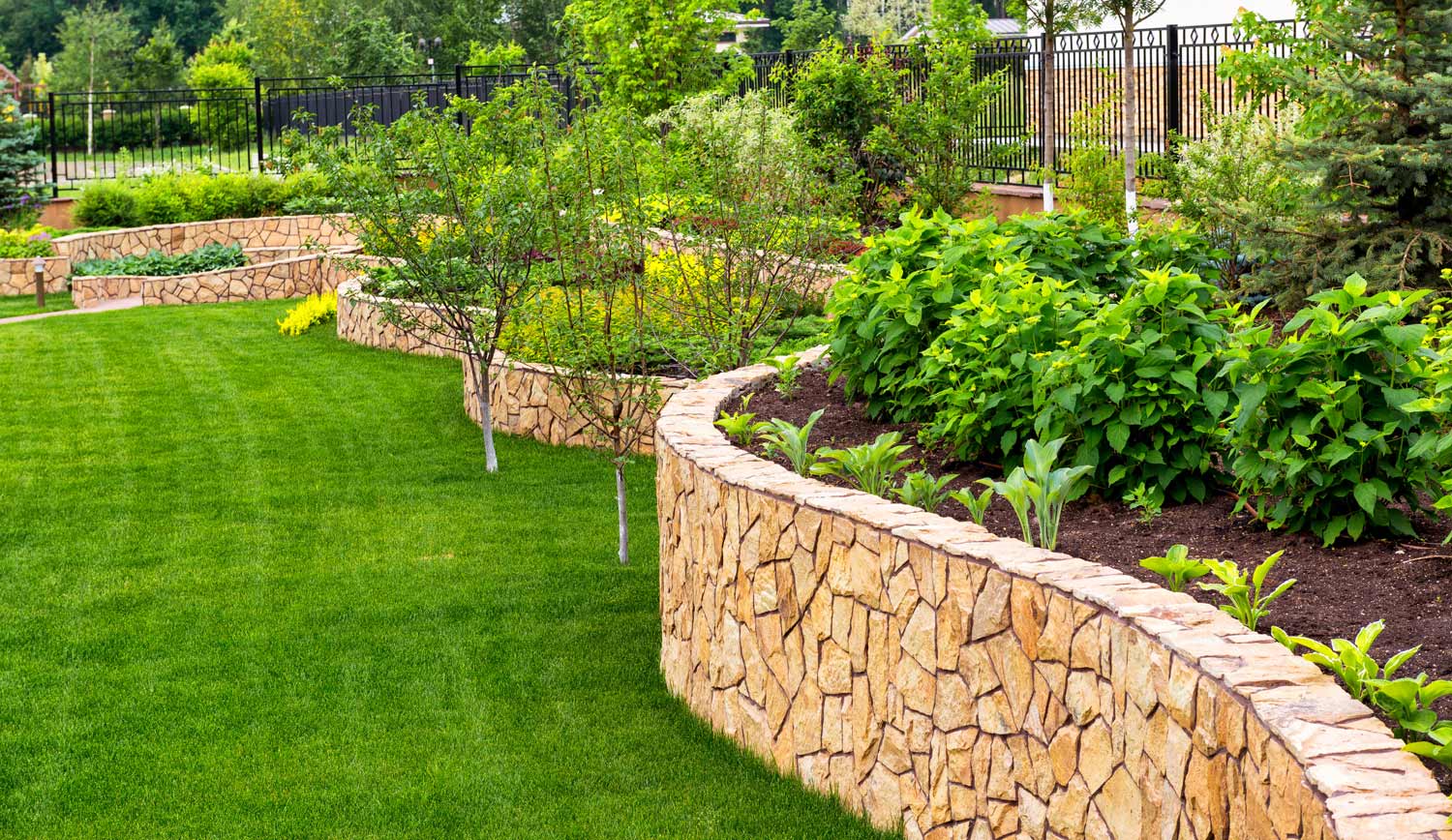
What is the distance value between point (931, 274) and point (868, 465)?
4.40 feet

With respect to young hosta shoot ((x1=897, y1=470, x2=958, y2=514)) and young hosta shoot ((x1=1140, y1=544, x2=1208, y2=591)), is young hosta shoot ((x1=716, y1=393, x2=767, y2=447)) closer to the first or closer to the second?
young hosta shoot ((x1=897, y1=470, x2=958, y2=514))

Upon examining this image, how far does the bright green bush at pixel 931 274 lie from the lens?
21.0 ft

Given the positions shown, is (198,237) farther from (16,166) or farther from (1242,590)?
(1242,590)

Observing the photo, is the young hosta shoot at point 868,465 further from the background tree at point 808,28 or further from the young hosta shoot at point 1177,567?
the background tree at point 808,28

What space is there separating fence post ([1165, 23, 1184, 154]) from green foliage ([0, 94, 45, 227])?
646 inches

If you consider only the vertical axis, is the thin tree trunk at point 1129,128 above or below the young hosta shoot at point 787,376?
above

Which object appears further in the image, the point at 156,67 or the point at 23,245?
the point at 156,67

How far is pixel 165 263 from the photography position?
1948 cm

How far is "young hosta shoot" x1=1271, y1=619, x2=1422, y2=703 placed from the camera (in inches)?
133

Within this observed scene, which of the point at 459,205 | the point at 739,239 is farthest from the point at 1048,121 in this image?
the point at 459,205

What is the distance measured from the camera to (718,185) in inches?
362

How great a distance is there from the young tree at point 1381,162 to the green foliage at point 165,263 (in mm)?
15090

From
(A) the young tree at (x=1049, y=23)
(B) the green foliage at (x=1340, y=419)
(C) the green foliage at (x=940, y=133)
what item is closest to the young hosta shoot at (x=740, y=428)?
(B) the green foliage at (x=1340, y=419)

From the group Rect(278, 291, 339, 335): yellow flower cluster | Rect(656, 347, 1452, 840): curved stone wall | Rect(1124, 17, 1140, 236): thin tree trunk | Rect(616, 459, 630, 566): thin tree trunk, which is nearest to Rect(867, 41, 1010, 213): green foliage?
Rect(1124, 17, 1140, 236): thin tree trunk
